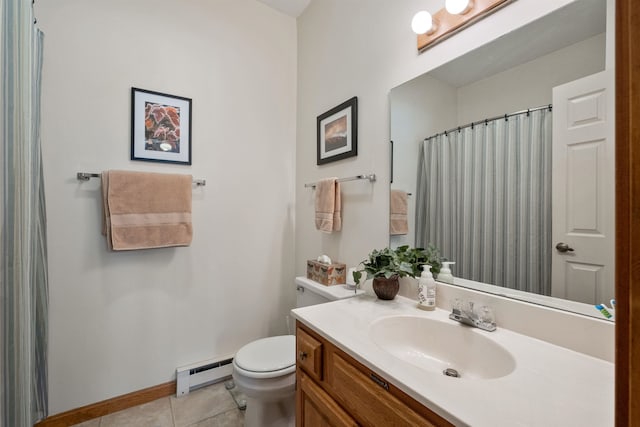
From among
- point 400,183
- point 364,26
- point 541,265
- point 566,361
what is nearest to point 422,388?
point 566,361

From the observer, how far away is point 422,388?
0.62m

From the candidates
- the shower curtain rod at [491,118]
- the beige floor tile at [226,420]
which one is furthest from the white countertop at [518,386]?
the beige floor tile at [226,420]

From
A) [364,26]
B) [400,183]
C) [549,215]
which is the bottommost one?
[549,215]

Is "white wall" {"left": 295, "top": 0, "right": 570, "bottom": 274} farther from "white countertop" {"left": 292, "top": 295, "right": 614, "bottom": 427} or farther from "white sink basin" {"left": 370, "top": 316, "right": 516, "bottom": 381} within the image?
"white countertop" {"left": 292, "top": 295, "right": 614, "bottom": 427}

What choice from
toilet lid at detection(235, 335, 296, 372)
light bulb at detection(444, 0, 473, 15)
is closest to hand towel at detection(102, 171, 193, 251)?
toilet lid at detection(235, 335, 296, 372)

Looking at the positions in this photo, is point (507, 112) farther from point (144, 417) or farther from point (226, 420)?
point (144, 417)

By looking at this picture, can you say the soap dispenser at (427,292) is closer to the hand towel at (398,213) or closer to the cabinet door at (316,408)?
the hand towel at (398,213)

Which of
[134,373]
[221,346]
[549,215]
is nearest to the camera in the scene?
[549,215]

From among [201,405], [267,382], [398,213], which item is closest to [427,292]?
[398,213]

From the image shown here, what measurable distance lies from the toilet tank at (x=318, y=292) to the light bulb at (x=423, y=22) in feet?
4.10

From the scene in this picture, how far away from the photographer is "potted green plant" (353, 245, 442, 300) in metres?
1.21

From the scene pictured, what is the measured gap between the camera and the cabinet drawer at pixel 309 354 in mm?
952

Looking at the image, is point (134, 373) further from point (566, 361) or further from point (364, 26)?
point (364, 26)

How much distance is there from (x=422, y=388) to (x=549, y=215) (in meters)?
0.69
